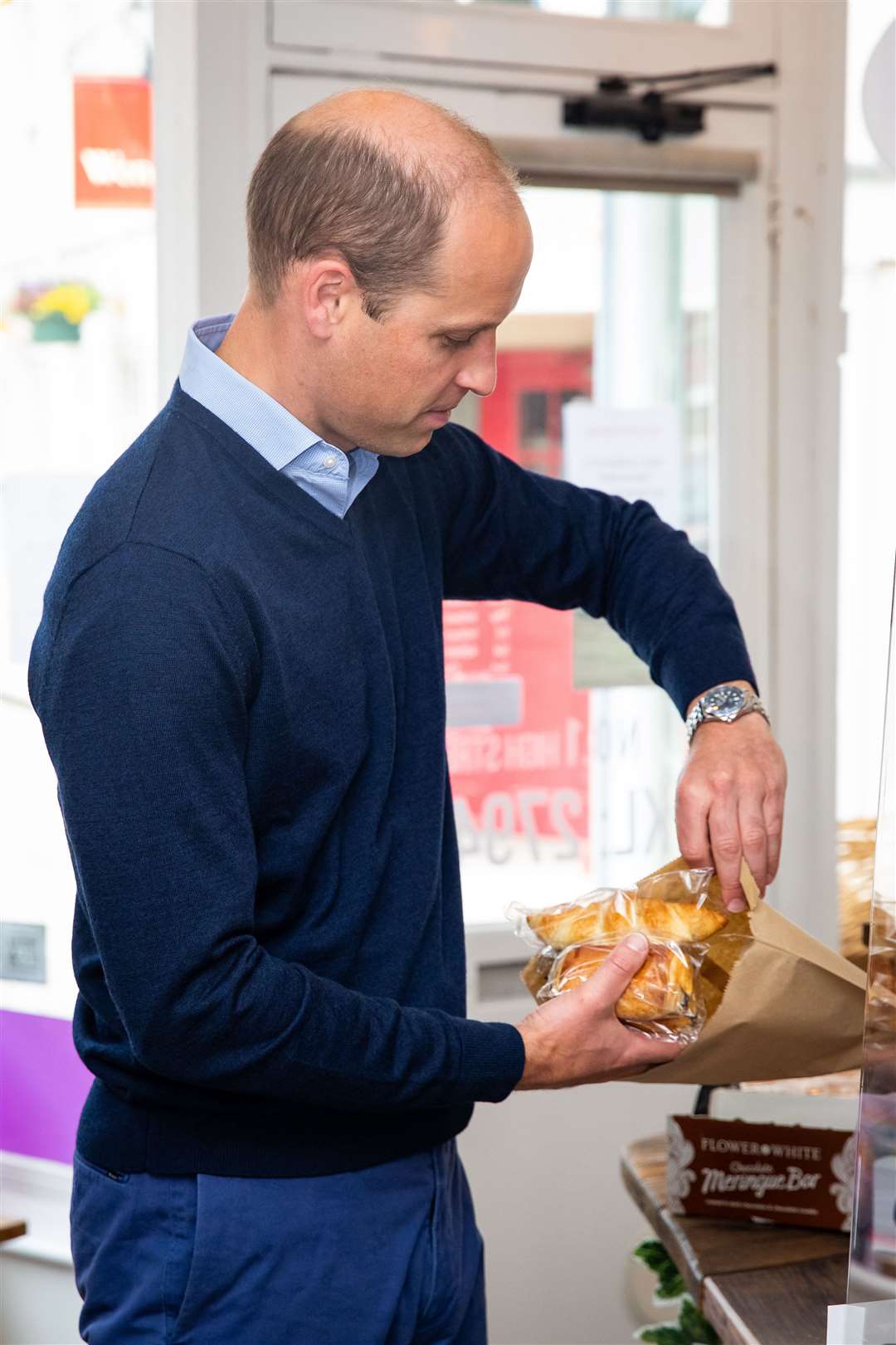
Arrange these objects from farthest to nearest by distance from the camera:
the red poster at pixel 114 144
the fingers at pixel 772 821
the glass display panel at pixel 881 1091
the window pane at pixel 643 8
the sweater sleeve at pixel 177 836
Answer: the window pane at pixel 643 8 → the red poster at pixel 114 144 → the fingers at pixel 772 821 → the sweater sleeve at pixel 177 836 → the glass display panel at pixel 881 1091

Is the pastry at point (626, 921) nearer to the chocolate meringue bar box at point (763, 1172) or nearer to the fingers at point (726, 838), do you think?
the fingers at point (726, 838)

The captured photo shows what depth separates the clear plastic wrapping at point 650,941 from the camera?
46.1 inches

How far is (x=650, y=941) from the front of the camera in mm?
1193

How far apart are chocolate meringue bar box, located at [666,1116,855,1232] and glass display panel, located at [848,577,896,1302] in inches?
24.5

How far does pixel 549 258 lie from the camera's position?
8.29ft

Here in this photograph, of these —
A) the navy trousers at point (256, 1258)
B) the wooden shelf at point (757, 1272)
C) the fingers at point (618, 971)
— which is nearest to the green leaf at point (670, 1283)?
the wooden shelf at point (757, 1272)

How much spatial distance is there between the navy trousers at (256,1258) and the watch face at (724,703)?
519 millimetres

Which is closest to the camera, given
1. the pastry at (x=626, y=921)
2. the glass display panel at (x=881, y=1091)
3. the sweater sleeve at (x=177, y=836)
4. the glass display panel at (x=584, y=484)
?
the glass display panel at (x=881, y=1091)

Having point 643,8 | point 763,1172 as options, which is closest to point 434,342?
point 763,1172

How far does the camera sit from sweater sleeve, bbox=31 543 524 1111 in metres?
1.01

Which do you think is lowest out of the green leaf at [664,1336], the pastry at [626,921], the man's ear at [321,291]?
the green leaf at [664,1336]

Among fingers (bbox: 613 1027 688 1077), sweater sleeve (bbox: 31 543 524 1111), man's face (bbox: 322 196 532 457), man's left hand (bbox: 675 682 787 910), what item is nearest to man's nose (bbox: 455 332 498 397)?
man's face (bbox: 322 196 532 457)

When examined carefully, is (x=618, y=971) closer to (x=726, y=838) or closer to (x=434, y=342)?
(x=726, y=838)

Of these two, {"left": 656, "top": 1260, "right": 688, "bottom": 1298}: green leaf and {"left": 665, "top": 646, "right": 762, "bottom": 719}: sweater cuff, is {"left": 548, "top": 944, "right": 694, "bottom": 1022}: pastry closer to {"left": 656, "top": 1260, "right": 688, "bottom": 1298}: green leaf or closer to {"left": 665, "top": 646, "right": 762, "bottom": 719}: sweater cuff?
{"left": 665, "top": 646, "right": 762, "bottom": 719}: sweater cuff
